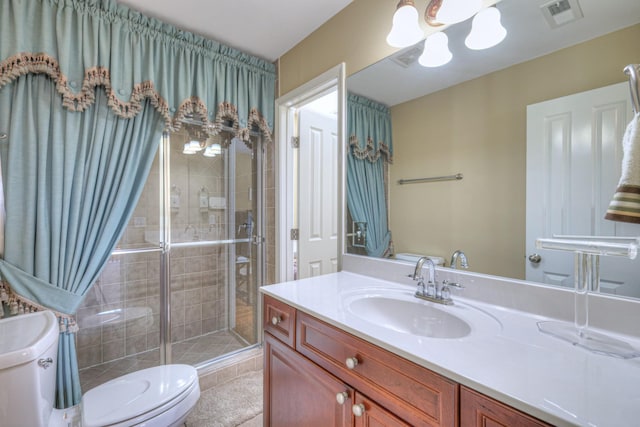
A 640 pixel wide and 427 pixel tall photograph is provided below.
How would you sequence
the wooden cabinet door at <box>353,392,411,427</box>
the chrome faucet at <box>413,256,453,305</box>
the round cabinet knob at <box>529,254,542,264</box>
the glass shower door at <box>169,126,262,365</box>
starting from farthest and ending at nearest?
1. the glass shower door at <box>169,126,262,365</box>
2. the chrome faucet at <box>413,256,453,305</box>
3. the round cabinet knob at <box>529,254,542,264</box>
4. the wooden cabinet door at <box>353,392,411,427</box>

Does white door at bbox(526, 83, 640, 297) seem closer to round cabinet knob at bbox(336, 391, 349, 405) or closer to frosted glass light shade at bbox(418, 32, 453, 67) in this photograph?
frosted glass light shade at bbox(418, 32, 453, 67)

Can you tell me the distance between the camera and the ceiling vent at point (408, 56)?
1.33 m

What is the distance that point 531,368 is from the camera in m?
0.61

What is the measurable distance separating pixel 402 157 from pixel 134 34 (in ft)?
5.59

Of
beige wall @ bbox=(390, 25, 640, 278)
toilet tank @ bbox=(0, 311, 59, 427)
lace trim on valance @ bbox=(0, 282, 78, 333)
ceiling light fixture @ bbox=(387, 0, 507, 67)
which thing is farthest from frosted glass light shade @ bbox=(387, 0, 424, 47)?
lace trim on valance @ bbox=(0, 282, 78, 333)

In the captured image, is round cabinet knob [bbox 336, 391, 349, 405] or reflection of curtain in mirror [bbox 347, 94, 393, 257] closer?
round cabinet knob [bbox 336, 391, 349, 405]

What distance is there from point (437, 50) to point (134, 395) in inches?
82.2

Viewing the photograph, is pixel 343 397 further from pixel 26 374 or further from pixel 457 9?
pixel 457 9

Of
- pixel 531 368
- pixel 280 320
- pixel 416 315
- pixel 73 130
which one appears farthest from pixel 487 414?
pixel 73 130

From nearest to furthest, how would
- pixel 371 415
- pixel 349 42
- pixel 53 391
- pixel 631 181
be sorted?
pixel 631 181 → pixel 371 415 → pixel 53 391 → pixel 349 42

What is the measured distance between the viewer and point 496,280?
1.04m

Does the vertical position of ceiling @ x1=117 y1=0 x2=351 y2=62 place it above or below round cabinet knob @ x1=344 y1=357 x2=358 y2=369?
above

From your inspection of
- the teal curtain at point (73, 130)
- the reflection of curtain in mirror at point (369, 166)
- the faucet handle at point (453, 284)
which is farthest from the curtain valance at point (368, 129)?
the teal curtain at point (73, 130)

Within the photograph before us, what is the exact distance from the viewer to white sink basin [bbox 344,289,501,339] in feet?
3.00
